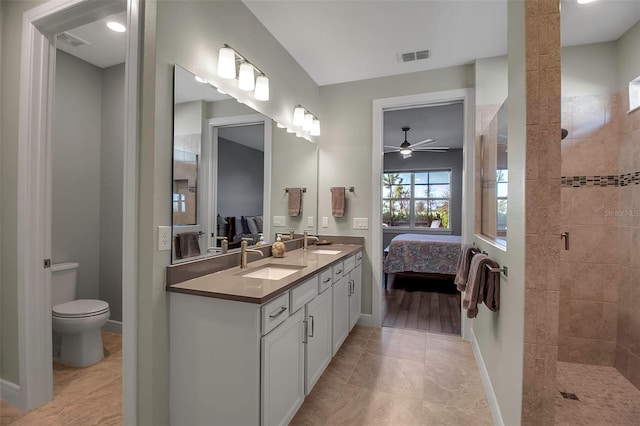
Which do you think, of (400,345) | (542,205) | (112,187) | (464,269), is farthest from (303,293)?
(112,187)

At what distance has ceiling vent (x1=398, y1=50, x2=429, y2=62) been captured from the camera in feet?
9.09

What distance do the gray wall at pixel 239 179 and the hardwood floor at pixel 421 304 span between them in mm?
2013

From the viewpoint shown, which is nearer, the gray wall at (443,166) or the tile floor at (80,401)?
the tile floor at (80,401)

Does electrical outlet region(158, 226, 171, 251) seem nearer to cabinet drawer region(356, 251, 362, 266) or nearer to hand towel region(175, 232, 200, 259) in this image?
hand towel region(175, 232, 200, 259)

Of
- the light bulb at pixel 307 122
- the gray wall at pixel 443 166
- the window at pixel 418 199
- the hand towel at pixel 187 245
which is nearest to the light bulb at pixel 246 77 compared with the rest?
the light bulb at pixel 307 122

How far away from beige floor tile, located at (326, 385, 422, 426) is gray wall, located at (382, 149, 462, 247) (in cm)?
496

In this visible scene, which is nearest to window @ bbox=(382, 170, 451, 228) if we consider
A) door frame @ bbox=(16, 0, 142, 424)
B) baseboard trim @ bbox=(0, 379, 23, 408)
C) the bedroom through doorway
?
the bedroom through doorway

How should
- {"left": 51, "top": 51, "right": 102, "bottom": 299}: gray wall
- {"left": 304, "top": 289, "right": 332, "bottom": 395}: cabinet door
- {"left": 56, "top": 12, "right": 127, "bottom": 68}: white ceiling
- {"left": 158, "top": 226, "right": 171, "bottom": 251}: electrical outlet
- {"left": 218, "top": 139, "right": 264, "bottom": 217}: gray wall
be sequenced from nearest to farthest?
{"left": 158, "top": 226, "right": 171, "bottom": 251}: electrical outlet, {"left": 304, "top": 289, "right": 332, "bottom": 395}: cabinet door, {"left": 218, "top": 139, "right": 264, "bottom": 217}: gray wall, {"left": 56, "top": 12, "right": 127, "bottom": 68}: white ceiling, {"left": 51, "top": 51, "right": 102, "bottom": 299}: gray wall

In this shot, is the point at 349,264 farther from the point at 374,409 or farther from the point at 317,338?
the point at 374,409

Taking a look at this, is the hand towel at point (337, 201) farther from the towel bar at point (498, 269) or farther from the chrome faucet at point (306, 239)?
the towel bar at point (498, 269)

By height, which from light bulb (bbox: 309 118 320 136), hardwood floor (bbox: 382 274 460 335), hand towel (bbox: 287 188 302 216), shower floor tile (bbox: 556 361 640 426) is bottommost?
shower floor tile (bbox: 556 361 640 426)

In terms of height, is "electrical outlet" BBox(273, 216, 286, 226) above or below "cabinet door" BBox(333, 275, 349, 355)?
above

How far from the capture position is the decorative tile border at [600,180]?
222 centimetres

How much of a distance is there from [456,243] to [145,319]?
4437 mm
